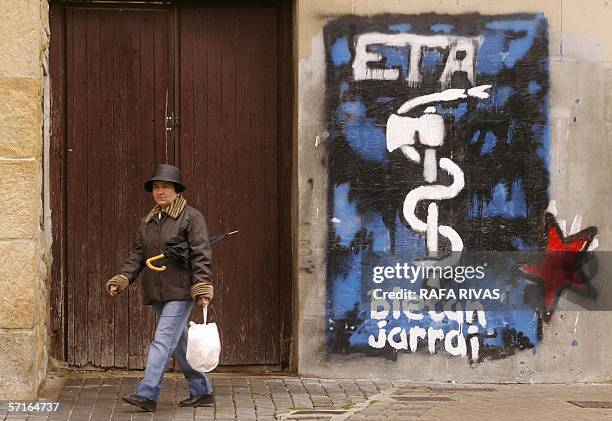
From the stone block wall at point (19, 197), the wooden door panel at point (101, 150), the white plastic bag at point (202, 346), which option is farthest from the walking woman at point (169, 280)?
the wooden door panel at point (101, 150)

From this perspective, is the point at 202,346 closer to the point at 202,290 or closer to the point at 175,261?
the point at 202,290

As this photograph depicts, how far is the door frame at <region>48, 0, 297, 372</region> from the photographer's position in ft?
32.4

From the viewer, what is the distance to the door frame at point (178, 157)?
9.89 metres

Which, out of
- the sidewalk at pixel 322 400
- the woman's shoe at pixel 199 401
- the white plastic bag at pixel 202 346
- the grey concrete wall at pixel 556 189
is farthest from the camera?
the grey concrete wall at pixel 556 189

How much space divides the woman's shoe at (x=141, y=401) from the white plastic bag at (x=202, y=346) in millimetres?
403

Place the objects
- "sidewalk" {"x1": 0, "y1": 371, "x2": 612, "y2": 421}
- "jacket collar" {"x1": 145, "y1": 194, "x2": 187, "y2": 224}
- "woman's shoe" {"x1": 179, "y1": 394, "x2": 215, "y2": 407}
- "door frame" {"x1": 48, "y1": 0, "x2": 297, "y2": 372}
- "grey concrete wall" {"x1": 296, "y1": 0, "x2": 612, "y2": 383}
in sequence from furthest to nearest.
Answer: "door frame" {"x1": 48, "y1": 0, "x2": 297, "y2": 372} < "grey concrete wall" {"x1": 296, "y1": 0, "x2": 612, "y2": 383} < "woman's shoe" {"x1": 179, "y1": 394, "x2": 215, "y2": 407} < "jacket collar" {"x1": 145, "y1": 194, "x2": 187, "y2": 224} < "sidewalk" {"x1": 0, "y1": 371, "x2": 612, "y2": 421}

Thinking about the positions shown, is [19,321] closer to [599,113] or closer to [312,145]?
[312,145]

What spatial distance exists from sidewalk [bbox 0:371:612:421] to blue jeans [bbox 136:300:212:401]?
0.68 feet

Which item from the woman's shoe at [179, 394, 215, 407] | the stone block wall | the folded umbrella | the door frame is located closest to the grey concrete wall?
the door frame

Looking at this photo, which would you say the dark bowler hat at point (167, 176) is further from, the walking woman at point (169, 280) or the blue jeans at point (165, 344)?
the blue jeans at point (165, 344)

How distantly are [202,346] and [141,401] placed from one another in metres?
0.57

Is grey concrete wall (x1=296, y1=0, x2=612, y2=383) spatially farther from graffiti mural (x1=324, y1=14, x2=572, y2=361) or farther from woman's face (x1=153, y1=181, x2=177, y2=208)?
woman's face (x1=153, y1=181, x2=177, y2=208)

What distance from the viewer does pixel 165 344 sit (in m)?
8.23

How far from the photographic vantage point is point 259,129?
32.8ft
